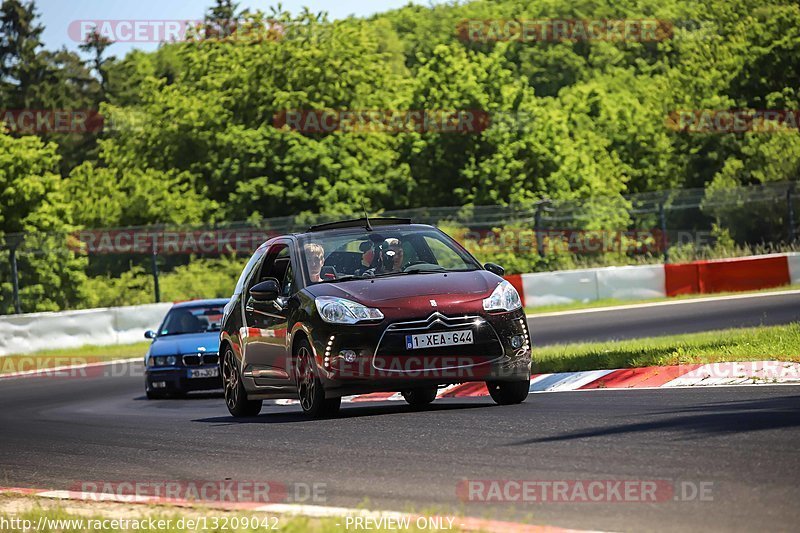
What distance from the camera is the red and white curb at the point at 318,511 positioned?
574 cm

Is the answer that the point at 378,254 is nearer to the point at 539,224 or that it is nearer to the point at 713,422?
the point at 713,422

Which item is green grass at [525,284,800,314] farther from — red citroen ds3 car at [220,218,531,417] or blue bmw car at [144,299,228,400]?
red citroen ds3 car at [220,218,531,417]

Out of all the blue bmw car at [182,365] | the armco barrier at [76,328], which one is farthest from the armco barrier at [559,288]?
the blue bmw car at [182,365]

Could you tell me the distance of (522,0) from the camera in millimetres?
126438

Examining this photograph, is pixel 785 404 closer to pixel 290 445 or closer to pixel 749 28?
pixel 290 445

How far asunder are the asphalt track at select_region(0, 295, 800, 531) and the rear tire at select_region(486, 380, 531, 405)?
0.13 metres

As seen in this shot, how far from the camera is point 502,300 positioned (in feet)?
36.5

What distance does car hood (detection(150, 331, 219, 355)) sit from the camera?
774 inches

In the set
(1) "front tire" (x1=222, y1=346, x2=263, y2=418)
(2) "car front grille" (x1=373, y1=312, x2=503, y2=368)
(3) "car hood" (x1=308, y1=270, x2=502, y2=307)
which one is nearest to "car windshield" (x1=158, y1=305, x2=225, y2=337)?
(1) "front tire" (x1=222, y1=346, x2=263, y2=418)

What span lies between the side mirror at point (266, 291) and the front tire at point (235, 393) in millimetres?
1623

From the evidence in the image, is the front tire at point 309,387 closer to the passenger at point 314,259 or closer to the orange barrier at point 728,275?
the passenger at point 314,259

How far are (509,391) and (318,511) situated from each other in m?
5.22

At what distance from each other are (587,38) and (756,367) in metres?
93.6

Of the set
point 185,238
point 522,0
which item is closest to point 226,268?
point 185,238
